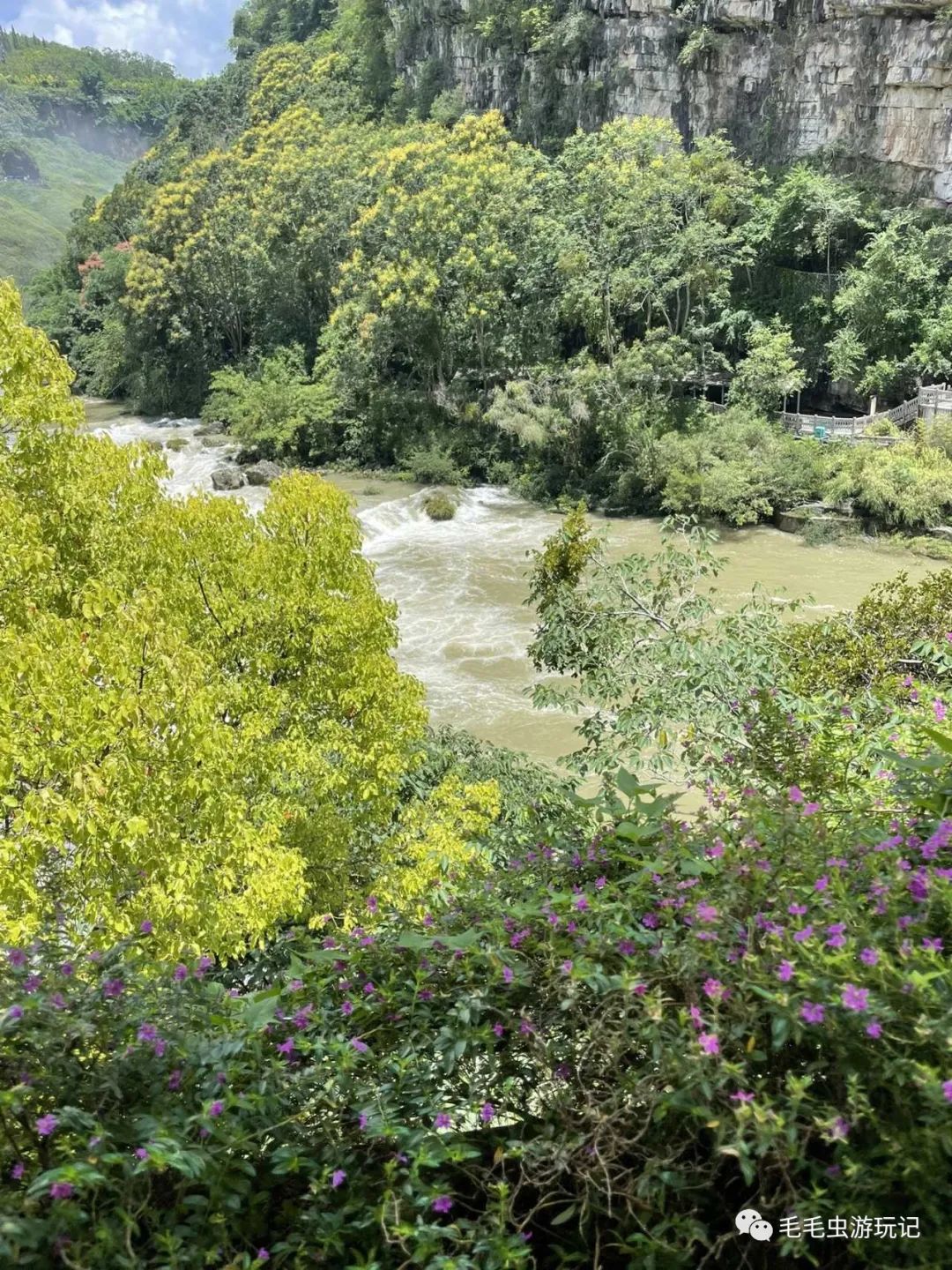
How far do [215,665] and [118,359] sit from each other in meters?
35.1

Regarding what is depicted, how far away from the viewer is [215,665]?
6.30 m

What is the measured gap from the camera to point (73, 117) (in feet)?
418

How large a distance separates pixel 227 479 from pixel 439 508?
18.2ft

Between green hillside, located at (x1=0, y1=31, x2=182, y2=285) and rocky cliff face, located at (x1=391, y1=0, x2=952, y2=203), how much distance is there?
93361mm

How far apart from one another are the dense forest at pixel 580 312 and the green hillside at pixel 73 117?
95574mm

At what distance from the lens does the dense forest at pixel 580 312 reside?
22422mm

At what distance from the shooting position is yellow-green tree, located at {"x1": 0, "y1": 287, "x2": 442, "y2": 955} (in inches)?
180

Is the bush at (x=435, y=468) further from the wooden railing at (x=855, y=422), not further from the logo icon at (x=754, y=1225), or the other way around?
the logo icon at (x=754, y=1225)

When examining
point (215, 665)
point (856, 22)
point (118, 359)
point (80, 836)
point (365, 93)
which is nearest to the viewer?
point (80, 836)

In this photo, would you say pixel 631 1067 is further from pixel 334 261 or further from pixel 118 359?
pixel 118 359

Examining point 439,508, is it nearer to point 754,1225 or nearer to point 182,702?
point 182,702

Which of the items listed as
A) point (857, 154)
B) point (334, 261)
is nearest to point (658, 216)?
point (857, 154)

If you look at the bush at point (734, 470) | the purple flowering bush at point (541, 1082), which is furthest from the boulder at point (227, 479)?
the purple flowering bush at point (541, 1082)

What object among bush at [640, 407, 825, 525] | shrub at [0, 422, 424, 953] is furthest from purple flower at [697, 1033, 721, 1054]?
bush at [640, 407, 825, 525]
